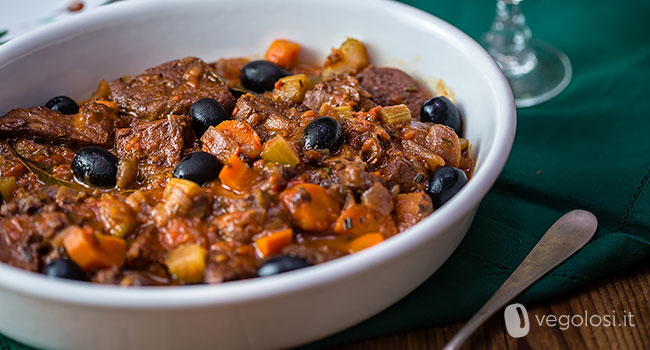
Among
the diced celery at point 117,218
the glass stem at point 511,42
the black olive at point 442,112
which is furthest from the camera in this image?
the glass stem at point 511,42

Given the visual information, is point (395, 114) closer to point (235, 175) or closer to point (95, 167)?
point (235, 175)

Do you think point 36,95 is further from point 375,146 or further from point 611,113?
point 611,113

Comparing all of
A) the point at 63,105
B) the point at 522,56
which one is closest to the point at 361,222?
the point at 63,105

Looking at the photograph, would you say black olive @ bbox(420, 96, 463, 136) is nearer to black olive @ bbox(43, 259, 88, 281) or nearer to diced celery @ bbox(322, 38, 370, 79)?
diced celery @ bbox(322, 38, 370, 79)

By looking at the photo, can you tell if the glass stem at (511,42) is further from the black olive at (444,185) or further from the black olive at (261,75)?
the black olive at (444,185)

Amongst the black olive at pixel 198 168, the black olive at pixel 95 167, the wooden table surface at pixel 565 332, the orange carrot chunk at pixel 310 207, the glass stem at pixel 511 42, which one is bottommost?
the wooden table surface at pixel 565 332

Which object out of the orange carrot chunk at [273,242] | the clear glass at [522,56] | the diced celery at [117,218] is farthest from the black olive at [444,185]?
the clear glass at [522,56]

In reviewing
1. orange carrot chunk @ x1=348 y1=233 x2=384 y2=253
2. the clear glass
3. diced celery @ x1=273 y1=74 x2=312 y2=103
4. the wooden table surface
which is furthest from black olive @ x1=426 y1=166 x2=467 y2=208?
the clear glass
